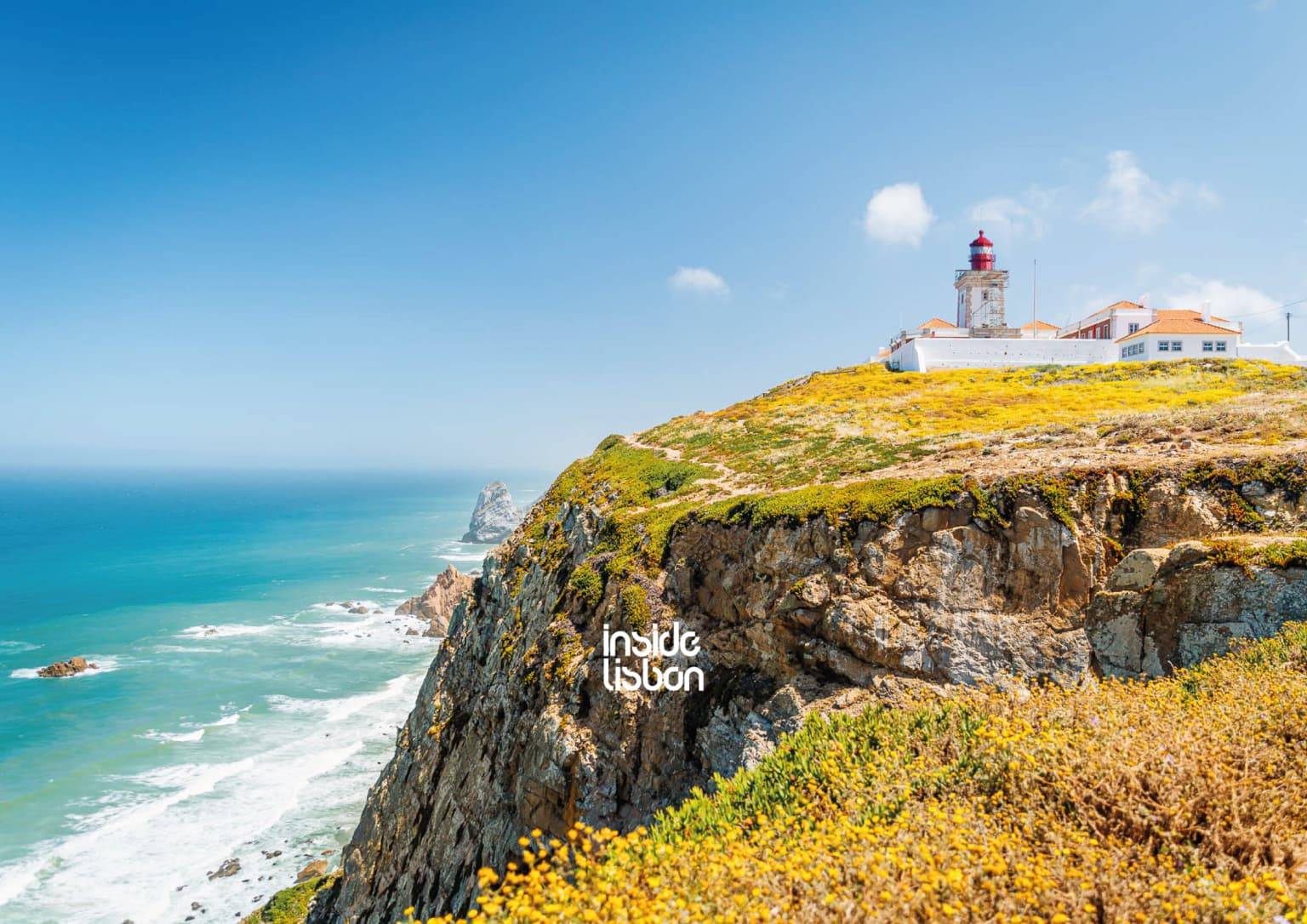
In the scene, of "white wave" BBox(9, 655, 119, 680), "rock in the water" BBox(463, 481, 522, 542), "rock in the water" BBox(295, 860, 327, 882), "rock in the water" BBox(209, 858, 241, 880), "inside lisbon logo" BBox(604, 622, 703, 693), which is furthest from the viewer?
"rock in the water" BBox(463, 481, 522, 542)

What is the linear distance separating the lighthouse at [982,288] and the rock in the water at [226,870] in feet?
214

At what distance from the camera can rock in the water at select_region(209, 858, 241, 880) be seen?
3506cm

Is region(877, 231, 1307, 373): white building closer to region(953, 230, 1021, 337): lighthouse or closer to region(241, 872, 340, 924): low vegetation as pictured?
region(953, 230, 1021, 337): lighthouse

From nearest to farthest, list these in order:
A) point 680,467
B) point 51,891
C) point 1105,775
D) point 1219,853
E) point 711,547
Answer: point 1219,853 → point 1105,775 → point 711,547 → point 680,467 → point 51,891

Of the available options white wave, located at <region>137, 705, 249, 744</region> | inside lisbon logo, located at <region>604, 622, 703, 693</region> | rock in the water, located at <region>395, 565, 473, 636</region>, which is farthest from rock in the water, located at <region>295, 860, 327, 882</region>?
rock in the water, located at <region>395, 565, 473, 636</region>

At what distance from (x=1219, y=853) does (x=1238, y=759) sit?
1.53 metres

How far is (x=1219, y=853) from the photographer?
661 centimetres

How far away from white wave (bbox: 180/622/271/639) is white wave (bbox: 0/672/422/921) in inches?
1208

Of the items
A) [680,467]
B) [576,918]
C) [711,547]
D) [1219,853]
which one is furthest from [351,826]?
[1219,853]

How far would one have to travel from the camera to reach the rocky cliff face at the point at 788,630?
1505 cm

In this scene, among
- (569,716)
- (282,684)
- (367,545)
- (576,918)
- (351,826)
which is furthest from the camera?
(367,545)

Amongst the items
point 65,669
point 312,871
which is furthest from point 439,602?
point 312,871

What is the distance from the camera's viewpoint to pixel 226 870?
35.5m

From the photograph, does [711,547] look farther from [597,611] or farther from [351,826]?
[351,826]
